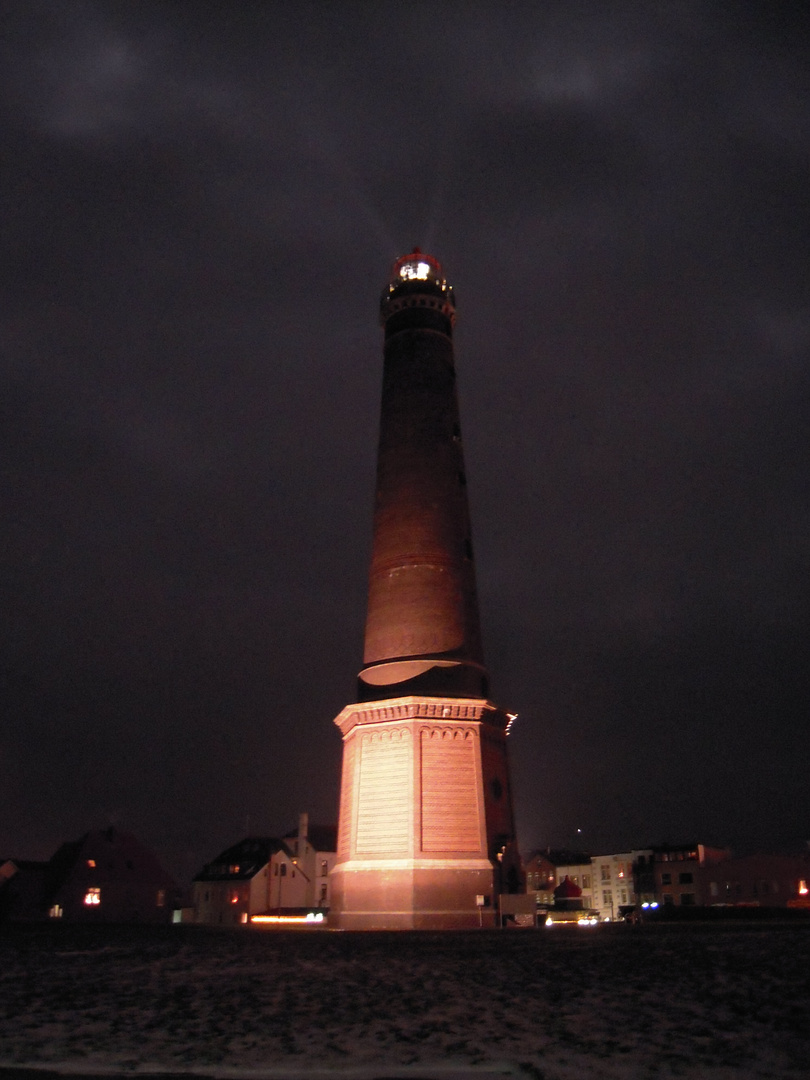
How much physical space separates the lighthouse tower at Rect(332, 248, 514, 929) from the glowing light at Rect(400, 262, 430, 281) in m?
1.21

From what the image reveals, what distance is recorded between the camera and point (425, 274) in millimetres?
37250

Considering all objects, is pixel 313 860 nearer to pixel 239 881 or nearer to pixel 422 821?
pixel 239 881

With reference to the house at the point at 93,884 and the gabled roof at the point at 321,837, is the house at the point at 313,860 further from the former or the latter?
the house at the point at 93,884

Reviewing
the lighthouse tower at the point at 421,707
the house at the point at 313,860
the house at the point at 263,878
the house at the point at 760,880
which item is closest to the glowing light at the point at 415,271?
the lighthouse tower at the point at 421,707

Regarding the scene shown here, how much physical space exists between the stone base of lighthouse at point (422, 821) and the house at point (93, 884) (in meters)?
37.3

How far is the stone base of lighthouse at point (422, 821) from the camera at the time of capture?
26.2 m

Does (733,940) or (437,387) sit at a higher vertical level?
(437,387)

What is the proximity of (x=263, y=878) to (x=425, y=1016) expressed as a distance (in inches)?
2396

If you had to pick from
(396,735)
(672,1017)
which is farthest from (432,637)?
(672,1017)

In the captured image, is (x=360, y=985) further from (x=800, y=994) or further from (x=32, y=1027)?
(x=800, y=994)

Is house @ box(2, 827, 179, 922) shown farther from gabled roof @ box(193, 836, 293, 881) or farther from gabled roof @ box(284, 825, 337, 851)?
gabled roof @ box(284, 825, 337, 851)

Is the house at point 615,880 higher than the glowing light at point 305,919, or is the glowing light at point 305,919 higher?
the house at point 615,880

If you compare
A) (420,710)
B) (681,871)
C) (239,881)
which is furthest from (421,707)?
(681,871)

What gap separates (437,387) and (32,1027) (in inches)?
1177
